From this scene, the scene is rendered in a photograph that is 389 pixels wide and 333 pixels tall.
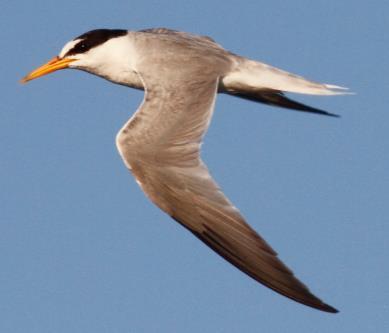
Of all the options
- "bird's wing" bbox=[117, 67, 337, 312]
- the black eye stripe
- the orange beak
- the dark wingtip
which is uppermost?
the black eye stripe

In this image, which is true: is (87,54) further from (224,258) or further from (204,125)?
(224,258)

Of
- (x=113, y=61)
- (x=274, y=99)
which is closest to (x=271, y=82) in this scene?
(x=274, y=99)

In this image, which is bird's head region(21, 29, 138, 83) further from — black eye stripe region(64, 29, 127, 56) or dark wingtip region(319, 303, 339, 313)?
dark wingtip region(319, 303, 339, 313)

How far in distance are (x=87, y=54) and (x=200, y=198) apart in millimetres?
3002

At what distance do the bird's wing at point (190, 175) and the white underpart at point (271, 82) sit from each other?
335 mm

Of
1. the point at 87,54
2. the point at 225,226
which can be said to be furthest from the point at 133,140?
the point at 87,54

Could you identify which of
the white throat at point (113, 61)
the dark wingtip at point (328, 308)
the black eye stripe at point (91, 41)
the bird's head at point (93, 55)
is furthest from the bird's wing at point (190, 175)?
the black eye stripe at point (91, 41)

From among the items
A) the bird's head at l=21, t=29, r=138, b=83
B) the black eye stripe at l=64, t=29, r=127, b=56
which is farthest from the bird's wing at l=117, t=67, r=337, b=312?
the black eye stripe at l=64, t=29, r=127, b=56

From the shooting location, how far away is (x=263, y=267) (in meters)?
10.1

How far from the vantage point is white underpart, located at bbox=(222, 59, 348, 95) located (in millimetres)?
12273

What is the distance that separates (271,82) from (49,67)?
2.51 meters

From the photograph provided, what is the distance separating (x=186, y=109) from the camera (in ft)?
37.9

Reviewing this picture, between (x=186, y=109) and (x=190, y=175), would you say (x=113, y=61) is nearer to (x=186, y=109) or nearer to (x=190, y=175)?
(x=186, y=109)

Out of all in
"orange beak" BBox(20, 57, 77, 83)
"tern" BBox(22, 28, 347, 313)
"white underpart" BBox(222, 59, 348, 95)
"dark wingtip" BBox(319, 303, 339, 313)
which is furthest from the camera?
"orange beak" BBox(20, 57, 77, 83)
